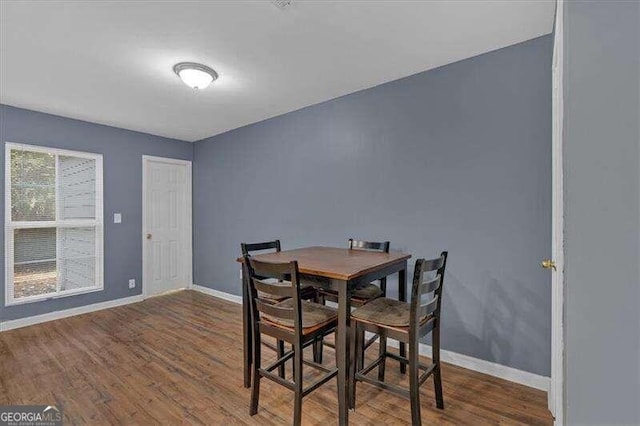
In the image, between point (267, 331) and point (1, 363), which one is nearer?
point (267, 331)

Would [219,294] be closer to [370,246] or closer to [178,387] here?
[178,387]

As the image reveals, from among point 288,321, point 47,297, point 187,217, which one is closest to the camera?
point 288,321

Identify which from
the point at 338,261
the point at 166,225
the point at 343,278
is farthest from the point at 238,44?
the point at 166,225

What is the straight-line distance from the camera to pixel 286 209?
12.6 feet

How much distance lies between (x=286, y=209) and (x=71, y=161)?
9.02 ft

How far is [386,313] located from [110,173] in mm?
4068

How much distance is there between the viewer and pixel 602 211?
85 cm

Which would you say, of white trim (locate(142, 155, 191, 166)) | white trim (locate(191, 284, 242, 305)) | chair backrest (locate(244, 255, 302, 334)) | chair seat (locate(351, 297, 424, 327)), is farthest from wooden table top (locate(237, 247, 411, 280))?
white trim (locate(142, 155, 191, 166))

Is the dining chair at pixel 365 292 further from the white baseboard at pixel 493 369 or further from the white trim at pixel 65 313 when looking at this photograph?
the white trim at pixel 65 313

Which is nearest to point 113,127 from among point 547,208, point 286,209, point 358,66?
point 286,209

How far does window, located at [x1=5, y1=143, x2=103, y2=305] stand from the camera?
351cm

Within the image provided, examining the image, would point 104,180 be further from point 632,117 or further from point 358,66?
point 632,117

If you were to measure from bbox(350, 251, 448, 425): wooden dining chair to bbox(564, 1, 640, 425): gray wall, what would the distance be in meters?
0.85

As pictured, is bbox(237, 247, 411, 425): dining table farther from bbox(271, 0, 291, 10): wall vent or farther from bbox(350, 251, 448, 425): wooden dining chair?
bbox(271, 0, 291, 10): wall vent
